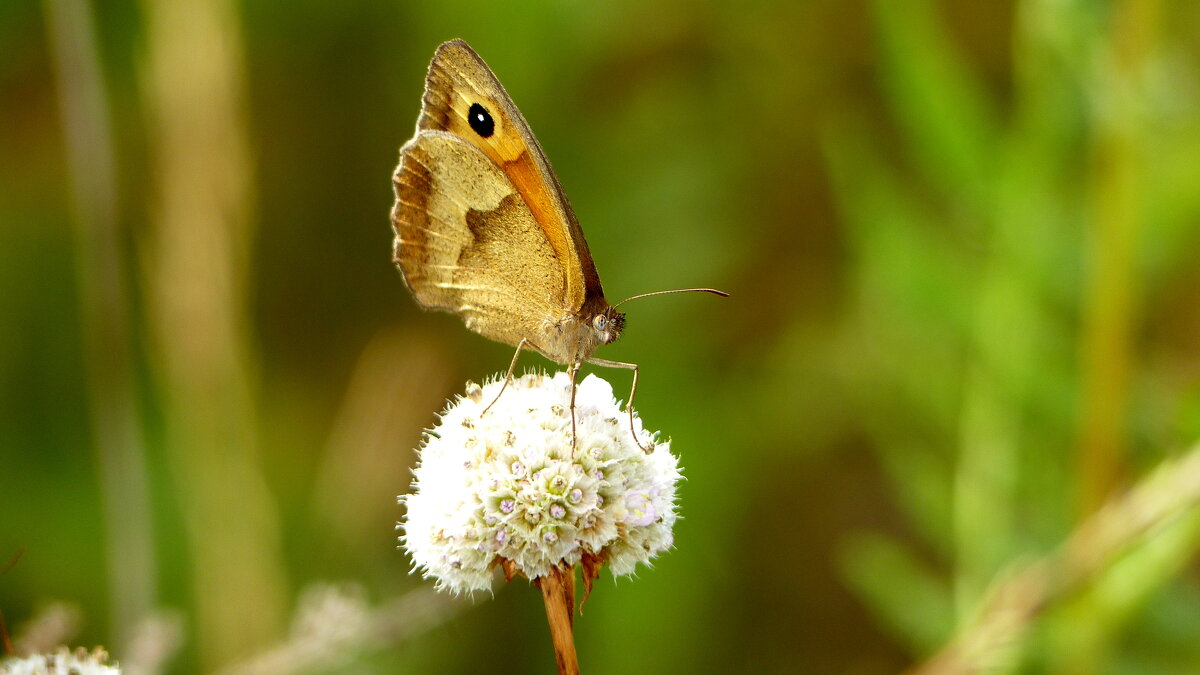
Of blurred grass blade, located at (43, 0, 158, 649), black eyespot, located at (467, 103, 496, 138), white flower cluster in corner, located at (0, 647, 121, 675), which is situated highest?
blurred grass blade, located at (43, 0, 158, 649)

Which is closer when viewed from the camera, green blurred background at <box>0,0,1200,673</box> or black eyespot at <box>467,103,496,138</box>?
black eyespot at <box>467,103,496,138</box>


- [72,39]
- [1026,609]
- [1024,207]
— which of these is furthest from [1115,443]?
[72,39]

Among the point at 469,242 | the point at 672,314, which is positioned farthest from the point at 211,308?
the point at 672,314

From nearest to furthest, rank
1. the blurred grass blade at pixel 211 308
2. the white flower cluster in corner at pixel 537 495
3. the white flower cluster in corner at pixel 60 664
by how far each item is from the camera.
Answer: the white flower cluster in corner at pixel 60 664 → the white flower cluster in corner at pixel 537 495 → the blurred grass blade at pixel 211 308

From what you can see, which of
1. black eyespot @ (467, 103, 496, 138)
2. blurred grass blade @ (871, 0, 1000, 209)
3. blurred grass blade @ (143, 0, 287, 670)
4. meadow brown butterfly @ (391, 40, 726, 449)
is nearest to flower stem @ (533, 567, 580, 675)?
meadow brown butterfly @ (391, 40, 726, 449)

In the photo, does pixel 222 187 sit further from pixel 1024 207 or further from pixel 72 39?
pixel 1024 207

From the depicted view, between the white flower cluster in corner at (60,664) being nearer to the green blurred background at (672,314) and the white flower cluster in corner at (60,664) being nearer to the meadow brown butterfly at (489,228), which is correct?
the green blurred background at (672,314)

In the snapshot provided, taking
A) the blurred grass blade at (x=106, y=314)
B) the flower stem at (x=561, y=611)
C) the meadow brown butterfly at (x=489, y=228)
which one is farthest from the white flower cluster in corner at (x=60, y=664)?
the blurred grass blade at (x=106, y=314)

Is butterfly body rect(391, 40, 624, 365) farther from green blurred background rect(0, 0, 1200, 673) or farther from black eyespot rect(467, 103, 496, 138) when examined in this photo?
green blurred background rect(0, 0, 1200, 673)
